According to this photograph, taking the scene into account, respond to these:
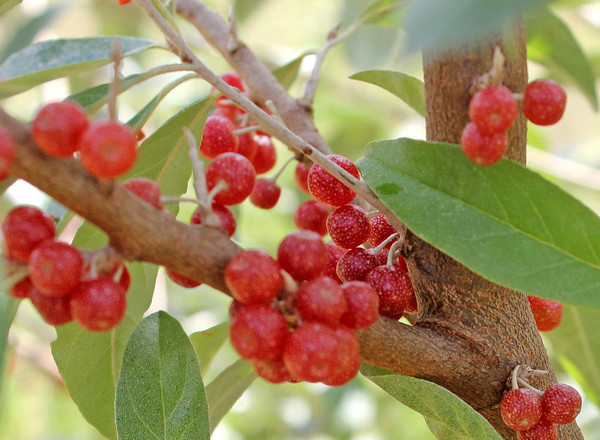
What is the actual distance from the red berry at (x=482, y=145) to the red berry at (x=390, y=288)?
0.65ft

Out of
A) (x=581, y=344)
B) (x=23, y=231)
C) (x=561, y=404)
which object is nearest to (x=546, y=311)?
(x=561, y=404)

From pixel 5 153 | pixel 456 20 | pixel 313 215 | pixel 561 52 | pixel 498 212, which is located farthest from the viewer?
pixel 561 52

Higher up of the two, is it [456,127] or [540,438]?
[456,127]

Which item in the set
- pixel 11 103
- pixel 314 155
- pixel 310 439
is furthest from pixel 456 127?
pixel 11 103

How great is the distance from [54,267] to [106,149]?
0.14m

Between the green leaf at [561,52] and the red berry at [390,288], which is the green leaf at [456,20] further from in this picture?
the green leaf at [561,52]

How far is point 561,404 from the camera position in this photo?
928mm

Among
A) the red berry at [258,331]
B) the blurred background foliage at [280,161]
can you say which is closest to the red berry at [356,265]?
the red berry at [258,331]

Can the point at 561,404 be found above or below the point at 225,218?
below

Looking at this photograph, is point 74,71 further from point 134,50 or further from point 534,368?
point 534,368

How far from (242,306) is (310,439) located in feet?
7.62

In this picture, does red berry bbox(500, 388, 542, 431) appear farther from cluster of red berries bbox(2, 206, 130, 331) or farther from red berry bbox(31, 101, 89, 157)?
red berry bbox(31, 101, 89, 157)

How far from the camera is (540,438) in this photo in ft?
3.11

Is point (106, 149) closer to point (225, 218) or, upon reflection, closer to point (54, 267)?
→ point (54, 267)
